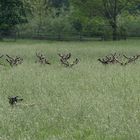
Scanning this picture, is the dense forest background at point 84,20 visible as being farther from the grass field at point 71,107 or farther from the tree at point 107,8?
the grass field at point 71,107

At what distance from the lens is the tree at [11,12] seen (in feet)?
202

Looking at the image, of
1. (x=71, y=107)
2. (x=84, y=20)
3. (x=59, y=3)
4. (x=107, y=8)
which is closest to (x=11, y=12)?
(x=84, y=20)

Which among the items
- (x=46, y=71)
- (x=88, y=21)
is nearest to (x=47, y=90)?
(x=46, y=71)

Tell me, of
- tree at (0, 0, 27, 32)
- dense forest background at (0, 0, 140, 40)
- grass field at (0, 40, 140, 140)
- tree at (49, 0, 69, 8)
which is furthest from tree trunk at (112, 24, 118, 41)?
grass field at (0, 40, 140, 140)

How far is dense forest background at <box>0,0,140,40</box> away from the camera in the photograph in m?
62.5

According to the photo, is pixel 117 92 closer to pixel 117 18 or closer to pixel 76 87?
pixel 76 87

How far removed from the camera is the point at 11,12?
6169 cm

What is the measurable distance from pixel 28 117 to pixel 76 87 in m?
6.14

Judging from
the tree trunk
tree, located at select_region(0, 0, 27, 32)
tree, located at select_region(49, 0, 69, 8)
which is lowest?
the tree trunk

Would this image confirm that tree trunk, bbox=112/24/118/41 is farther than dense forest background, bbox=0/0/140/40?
Yes

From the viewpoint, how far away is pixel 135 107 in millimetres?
13805

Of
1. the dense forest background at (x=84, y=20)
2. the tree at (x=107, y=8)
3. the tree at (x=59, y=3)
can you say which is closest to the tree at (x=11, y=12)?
the dense forest background at (x=84, y=20)

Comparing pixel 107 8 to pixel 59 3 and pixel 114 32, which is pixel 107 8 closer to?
pixel 114 32

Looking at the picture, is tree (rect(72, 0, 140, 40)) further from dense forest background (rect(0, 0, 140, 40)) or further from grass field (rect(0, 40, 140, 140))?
grass field (rect(0, 40, 140, 140))
